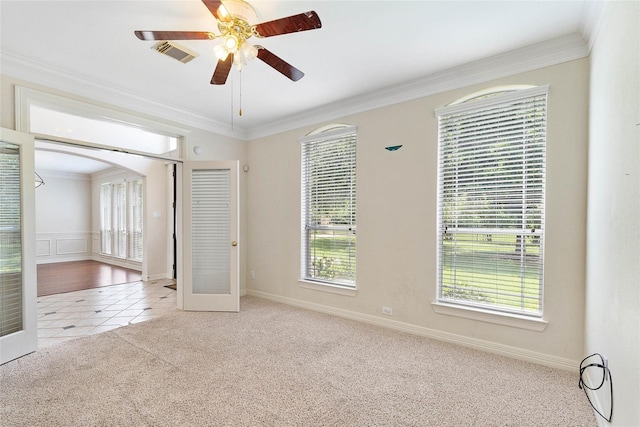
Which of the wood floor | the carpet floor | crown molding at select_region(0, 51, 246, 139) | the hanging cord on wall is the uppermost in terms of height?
crown molding at select_region(0, 51, 246, 139)

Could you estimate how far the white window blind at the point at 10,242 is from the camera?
2652mm

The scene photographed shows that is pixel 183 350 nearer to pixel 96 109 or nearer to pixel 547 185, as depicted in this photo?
pixel 96 109

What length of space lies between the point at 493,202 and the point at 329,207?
1983mm

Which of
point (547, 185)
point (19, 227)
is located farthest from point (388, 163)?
point (19, 227)

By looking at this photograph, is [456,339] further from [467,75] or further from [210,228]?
[210,228]

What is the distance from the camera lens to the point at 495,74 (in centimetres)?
276

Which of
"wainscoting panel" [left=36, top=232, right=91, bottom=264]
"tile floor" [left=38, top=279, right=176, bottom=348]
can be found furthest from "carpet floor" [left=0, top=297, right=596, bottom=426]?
"wainscoting panel" [left=36, top=232, right=91, bottom=264]

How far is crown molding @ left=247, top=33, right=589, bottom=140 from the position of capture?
7.96 feet

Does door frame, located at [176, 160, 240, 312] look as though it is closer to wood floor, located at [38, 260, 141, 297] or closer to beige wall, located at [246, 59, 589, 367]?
beige wall, located at [246, 59, 589, 367]

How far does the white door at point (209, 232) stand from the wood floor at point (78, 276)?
9.54 feet

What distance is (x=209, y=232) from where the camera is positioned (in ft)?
13.8

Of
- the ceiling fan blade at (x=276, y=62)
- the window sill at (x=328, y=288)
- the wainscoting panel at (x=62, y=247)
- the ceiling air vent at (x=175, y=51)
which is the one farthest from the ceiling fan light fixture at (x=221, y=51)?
the wainscoting panel at (x=62, y=247)

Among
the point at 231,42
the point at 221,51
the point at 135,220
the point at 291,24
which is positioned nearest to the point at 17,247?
the point at 221,51

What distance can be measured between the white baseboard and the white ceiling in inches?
103
